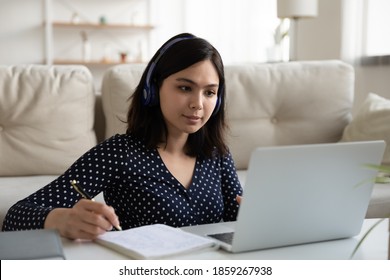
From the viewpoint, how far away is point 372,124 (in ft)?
8.07

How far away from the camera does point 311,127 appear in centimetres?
258

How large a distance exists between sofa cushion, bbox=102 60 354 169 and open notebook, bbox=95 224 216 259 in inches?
57.4

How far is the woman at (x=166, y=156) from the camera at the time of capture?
1332 mm

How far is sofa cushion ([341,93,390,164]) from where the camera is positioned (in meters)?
2.39

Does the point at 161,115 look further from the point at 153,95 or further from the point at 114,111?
the point at 114,111

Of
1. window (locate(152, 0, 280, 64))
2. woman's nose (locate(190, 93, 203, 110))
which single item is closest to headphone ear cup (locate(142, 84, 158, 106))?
woman's nose (locate(190, 93, 203, 110))

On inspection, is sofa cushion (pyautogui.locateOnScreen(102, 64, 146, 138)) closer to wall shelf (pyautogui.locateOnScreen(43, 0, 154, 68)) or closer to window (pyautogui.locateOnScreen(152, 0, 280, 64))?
window (pyautogui.locateOnScreen(152, 0, 280, 64))

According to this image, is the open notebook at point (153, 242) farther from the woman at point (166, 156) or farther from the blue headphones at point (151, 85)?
the blue headphones at point (151, 85)

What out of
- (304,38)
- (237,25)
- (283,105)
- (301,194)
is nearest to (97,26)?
(237,25)

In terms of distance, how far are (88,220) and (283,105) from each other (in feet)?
5.47

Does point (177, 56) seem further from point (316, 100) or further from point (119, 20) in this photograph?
point (119, 20)

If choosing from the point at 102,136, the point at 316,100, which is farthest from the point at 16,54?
the point at 316,100

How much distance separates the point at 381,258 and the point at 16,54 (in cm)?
533

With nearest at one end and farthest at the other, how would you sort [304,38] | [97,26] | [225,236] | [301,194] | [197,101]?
1. [301,194]
2. [225,236]
3. [197,101]
4. [304,38]
5. [97,26]
